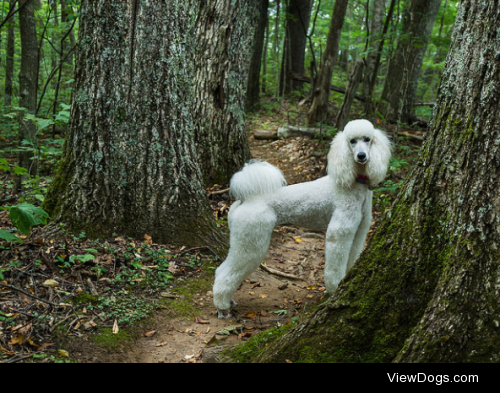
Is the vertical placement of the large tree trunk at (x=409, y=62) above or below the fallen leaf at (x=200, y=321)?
above

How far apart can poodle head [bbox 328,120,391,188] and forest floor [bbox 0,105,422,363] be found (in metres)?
1.31

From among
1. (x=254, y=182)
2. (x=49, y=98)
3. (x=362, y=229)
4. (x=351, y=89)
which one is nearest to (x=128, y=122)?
(x=254, y=182)

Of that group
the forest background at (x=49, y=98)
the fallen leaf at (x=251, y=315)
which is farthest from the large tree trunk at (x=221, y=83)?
the fallen leaf at (x=251, y=315)

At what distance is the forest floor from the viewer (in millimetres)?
2824

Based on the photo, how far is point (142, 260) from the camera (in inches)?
156

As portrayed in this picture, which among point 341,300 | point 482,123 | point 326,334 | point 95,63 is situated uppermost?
point 95,63

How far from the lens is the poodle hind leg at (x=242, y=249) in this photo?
3.57 m

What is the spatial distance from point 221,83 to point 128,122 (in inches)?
106

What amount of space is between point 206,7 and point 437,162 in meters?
5.24

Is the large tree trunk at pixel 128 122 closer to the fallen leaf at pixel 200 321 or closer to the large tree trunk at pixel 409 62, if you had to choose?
the fallen leaf at pixel 200 321

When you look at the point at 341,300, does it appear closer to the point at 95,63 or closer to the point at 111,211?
the point at 111,211

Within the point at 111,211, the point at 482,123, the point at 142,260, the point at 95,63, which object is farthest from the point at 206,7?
the point at 482,123

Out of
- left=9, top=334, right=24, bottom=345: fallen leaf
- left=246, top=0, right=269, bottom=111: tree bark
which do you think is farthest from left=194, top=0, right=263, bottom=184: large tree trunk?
left=246, top=0, right=269, bottom=111: tree bark

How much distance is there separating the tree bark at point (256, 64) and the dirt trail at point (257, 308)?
6818 mm
